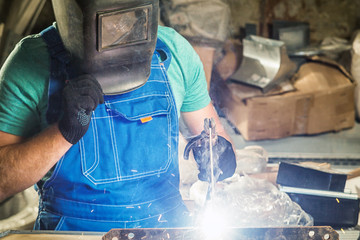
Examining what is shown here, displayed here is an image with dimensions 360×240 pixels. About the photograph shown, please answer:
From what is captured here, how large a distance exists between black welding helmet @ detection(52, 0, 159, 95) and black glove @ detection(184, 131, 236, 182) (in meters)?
0.20

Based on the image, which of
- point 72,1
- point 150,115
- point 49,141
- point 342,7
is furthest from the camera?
point 342,7

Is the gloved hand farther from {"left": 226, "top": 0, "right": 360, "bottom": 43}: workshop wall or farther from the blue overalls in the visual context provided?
{"left": 226, "top": 0, "right": 360, "bottom": 43}: workshop wall

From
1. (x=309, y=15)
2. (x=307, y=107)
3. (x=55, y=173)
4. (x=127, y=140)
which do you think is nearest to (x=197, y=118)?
(x=127, y=140)

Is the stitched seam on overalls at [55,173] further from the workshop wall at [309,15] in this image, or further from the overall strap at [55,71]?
the workshop wall at [309,15]

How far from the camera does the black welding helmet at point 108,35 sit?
25.2 inches

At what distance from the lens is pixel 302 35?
2.72m

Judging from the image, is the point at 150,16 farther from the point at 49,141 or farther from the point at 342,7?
the point at 342,7

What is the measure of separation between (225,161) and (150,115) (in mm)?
206

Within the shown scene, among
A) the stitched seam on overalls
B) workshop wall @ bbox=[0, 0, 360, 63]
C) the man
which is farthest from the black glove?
workshop wall @ bbox=[0, 0, 360, 63]

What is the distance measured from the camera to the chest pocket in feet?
2.60

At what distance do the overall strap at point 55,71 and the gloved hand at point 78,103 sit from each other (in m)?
0.03

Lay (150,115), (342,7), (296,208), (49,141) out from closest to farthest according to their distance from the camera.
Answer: (49,141) < (150,115) < (296,208) < (342,7)

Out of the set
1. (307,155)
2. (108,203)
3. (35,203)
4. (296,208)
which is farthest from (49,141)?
(307,155)

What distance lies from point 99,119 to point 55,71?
119 millimetres
